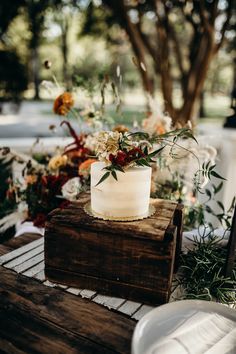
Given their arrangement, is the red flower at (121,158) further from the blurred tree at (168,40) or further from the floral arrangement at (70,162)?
the blurred tree at (168,40)

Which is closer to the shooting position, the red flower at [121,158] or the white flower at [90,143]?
the red flower at [121,158]

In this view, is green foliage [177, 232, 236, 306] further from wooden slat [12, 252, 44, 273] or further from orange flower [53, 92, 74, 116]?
orange flower [53, 92, 74, 116]

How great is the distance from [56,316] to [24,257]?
39 cm

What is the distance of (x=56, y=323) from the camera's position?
92 centimetres

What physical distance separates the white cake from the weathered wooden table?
27cm

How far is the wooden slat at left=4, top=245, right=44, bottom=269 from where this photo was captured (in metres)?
1.22

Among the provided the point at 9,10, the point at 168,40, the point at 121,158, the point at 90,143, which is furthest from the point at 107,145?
the point at 9,10

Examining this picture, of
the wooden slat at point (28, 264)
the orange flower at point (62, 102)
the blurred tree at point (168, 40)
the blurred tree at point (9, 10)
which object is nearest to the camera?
the wooden slat at point (28, 264)

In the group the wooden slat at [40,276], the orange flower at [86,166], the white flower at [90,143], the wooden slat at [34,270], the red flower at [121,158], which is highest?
the red flower at [121,158]

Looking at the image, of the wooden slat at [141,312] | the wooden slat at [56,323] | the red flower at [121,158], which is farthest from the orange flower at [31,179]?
the wooden slat at [141,312]

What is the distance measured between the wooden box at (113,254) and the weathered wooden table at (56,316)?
0.04 meters

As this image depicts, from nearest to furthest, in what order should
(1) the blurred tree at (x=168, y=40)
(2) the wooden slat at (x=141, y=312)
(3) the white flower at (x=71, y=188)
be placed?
1. (2) the wooden slat at (x=141, y=312)
2. (3) the white flower at (x=71, y=188)
3. (1) the blurred tree at (x=168, y=40)

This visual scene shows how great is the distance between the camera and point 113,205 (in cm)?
107

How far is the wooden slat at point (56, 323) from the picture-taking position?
0.84 meters
